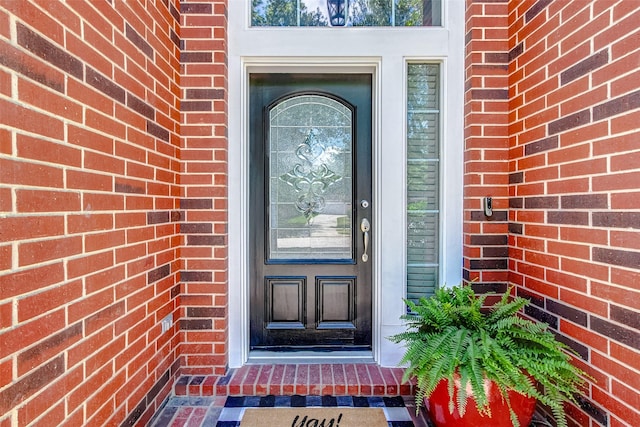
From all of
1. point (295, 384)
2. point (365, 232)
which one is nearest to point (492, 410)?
point (295, 384)

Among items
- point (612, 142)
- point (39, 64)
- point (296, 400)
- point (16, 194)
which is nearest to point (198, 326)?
point (296, 400)

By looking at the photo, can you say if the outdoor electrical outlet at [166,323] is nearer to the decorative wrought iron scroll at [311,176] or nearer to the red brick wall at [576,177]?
the decorative wrought iron scroll at [311,176]

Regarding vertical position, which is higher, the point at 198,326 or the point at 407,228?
the point at 407,228

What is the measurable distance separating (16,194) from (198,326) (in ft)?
4.54

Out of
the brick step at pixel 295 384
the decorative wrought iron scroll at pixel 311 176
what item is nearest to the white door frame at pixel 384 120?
the brick step at pixel 295 384

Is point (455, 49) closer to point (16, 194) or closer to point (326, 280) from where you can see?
point (326, 280)

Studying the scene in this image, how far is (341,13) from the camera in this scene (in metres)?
2.25

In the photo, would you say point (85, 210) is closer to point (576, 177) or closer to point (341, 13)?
point (341, 13)

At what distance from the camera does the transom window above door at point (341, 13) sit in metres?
2.24

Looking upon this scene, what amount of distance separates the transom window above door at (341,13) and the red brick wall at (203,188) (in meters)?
0.31

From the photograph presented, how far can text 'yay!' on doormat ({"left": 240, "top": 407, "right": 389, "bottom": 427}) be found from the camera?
176 cm

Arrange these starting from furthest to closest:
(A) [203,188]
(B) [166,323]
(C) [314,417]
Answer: (A) [203,188] → (B) [166,323] → (C) [314,417]

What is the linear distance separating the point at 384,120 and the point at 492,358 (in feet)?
4.76

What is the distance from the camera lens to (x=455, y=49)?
2170 mm
